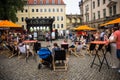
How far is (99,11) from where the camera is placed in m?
55.8

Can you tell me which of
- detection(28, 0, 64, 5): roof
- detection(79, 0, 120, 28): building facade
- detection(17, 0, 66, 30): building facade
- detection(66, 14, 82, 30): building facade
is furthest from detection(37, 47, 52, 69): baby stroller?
detection(28, 0, 64, 5): roof

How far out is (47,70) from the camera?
39.1ft

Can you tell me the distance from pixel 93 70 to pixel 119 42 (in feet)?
8.48

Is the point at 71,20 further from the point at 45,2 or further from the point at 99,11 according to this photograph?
the point at 99,11

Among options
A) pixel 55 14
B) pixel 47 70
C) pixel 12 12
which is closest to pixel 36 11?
pixel 55 14

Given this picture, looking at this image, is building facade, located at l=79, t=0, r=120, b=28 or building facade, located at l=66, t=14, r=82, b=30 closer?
building facade, located at l=79, t=0, r=120, b=28

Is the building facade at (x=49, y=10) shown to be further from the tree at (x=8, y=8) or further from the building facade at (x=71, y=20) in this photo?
the tree at (x=8, y=8)

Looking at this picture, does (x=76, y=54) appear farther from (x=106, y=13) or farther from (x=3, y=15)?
(x=106, y=13)

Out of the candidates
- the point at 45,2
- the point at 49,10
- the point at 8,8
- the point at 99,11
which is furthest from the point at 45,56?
the point at 45,2

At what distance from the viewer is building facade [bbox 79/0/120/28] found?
148 ft

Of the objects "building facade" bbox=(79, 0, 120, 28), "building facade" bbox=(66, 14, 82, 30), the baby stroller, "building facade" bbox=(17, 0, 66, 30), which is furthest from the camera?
"building facade" bbox=(17, 0, 66, 30)

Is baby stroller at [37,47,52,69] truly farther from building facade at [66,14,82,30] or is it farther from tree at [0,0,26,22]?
building facade at [66,14,82,30]

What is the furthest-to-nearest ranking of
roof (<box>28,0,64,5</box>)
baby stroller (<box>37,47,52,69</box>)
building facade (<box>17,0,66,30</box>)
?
roof (<box>28,0,64,5</box>)
building facade (<box>17,0,66,30</box>)
baby stroller (<box>37,47,52,69</box>)

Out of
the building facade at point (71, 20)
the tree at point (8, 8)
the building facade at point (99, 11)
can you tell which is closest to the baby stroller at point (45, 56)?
the tree at point (8, 8)
